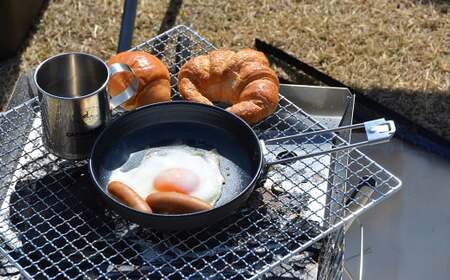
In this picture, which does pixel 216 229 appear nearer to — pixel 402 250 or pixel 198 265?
pixel 198 265

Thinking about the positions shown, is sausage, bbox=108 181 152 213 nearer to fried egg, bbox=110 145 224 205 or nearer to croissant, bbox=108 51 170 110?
fried egg, bbox=110 145 224 205

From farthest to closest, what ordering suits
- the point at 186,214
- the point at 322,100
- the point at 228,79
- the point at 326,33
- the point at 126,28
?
the point at 326,33
the point at 126,28
the point at 322,100
the point at 228,79
the point at 186,214

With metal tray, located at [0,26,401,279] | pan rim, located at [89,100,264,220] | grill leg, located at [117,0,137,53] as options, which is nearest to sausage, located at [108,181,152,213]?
pan rim, located at [89,100,264,220]

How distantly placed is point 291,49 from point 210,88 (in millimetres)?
1438

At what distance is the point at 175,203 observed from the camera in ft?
6.43

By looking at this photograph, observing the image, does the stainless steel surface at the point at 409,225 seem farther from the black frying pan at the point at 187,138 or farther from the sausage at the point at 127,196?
the sausage at the point at 127,196

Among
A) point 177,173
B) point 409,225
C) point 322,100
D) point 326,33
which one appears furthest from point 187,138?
point 326,33

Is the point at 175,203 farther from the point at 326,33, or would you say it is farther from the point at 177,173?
the point at 326,33

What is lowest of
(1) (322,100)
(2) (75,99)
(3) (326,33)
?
(3) (326,33)

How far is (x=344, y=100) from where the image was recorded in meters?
2.83

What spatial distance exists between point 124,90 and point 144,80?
66mm

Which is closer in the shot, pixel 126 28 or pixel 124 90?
pixel 124 90

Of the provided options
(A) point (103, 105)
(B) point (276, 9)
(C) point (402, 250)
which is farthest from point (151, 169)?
(B) point (276, 9)

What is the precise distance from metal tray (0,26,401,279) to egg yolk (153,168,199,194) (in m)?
0.12
